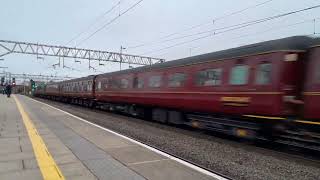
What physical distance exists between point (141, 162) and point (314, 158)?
4770 millimetres

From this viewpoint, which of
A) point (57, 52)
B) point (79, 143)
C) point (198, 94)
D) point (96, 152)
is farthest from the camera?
point (57, 52)

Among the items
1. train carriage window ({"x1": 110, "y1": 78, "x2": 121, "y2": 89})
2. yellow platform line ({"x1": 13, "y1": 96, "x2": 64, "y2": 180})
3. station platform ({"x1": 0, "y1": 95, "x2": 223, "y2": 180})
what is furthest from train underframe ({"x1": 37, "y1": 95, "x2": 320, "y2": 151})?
train carriage window ({"x1": 110, "y1": 78, "x2": 121, "y2": 89})

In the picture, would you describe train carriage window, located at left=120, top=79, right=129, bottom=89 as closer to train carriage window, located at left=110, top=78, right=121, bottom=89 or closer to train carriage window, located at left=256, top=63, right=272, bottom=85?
train carriage window, located at left=110, top=78, right=121, bottom=89

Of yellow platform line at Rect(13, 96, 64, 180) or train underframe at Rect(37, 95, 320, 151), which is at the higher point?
train underframe at Rect(37, 95, 320, 151)

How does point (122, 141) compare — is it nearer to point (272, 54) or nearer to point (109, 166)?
point (109, 166)

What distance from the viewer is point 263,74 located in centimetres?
1244

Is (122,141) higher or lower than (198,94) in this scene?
lower

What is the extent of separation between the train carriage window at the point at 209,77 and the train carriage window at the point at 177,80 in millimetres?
1341

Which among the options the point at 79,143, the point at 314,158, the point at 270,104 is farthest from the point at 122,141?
the point at 314,158

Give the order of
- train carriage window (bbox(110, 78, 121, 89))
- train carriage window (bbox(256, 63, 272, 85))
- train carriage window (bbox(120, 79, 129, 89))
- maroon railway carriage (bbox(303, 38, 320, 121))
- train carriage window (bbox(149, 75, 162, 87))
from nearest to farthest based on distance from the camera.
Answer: maroon railway carriage (bbox(303, 38, 320, 121))
train carriage window (bbox(256, 63, 272, 85))
train carriage window (bbox(149, 75, 162, 87))
train carriage window (bbox(120, 79, 129, 89))
train carriage window (bbox(110, 78, 121, 89))

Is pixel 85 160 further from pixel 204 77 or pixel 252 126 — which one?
pixel 204 77

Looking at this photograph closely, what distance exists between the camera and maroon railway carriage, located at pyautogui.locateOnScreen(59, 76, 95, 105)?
115 feet

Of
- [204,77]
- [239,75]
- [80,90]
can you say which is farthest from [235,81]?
[80,90]

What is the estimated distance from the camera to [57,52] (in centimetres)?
4925
